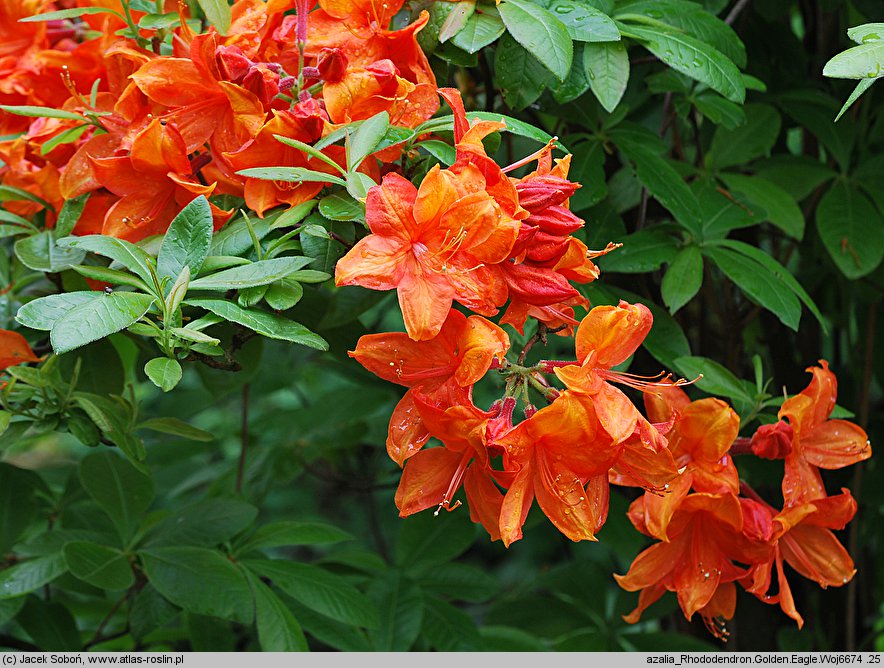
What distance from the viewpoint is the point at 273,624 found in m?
1.03

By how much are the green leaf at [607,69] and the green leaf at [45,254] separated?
0.51 metres

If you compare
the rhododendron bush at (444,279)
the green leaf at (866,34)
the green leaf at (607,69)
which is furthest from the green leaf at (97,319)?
the green leaf at (866,34)

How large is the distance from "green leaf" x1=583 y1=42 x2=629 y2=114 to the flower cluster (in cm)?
15

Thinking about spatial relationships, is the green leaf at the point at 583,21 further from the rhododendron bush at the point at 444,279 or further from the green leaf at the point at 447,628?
the green leaf at the point at 447,628

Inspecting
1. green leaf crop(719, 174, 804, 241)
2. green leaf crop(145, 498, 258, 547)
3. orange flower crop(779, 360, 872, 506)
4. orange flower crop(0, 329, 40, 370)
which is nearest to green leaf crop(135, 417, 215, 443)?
orange flower crop(0, 329, 40, 370)

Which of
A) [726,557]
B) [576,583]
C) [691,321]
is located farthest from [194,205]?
[576,583]

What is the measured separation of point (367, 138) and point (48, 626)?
845mm

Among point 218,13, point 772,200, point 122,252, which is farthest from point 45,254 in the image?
point 772,200

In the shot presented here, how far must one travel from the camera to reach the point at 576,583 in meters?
1.48

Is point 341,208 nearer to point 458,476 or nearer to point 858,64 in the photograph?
point 458,476

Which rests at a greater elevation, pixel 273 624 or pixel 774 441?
pixel 774 441

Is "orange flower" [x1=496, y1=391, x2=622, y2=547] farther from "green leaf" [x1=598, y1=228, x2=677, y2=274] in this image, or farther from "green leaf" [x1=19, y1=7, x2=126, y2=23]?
"green leaf" [x1=19, y1=7, x2=126, y2=23]

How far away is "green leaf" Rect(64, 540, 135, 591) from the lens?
0.98 metres
